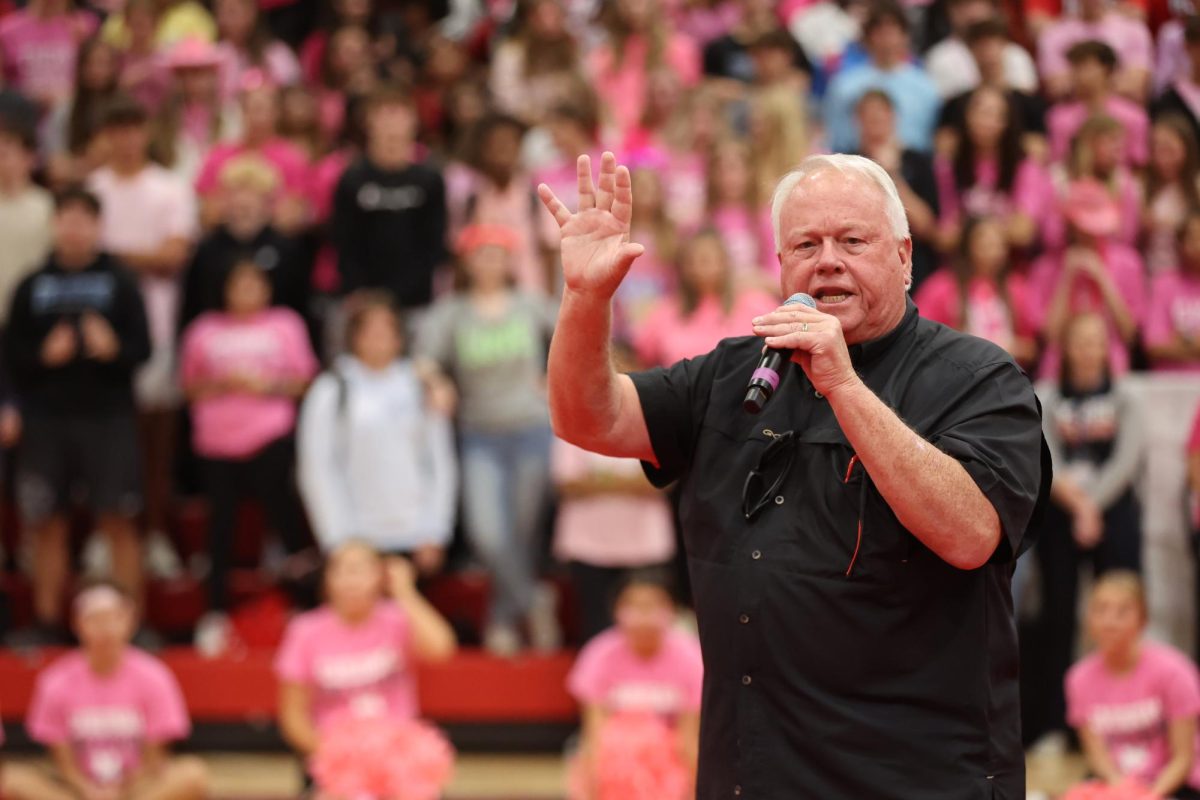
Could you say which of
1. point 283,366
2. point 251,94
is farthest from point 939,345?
point 251,94

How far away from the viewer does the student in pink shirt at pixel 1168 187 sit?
292 inches

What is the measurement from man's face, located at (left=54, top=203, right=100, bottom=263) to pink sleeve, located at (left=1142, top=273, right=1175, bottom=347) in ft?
14.9

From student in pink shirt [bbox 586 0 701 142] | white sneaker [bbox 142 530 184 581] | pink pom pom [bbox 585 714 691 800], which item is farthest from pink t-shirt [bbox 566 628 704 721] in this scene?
student in pink shirt [bbox 586 0 701 142]

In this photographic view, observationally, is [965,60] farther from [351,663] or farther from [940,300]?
[351,663]

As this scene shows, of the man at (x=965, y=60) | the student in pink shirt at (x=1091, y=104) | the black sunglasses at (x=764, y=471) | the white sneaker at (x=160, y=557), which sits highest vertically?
the man at (x=965, y=60)

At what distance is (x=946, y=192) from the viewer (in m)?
7.67

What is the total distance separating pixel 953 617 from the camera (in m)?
2.41

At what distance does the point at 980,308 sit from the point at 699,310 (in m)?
1.19

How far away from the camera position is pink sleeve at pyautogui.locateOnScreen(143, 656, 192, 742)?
242 inches

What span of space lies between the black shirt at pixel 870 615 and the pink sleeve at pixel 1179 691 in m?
3.44

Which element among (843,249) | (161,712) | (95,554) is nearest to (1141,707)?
(161,712)

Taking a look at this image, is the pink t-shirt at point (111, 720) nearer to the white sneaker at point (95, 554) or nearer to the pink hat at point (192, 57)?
the white sneaker at point (95, 554)

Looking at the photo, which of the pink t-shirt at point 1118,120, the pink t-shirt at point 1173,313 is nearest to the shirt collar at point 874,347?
the pink t-shirt at point 1173,313

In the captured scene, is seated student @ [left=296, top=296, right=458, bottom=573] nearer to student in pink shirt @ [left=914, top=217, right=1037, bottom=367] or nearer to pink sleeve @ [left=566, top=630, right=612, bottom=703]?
pink sleeve @ [left=566, top=630, right=612, bottom=703]
